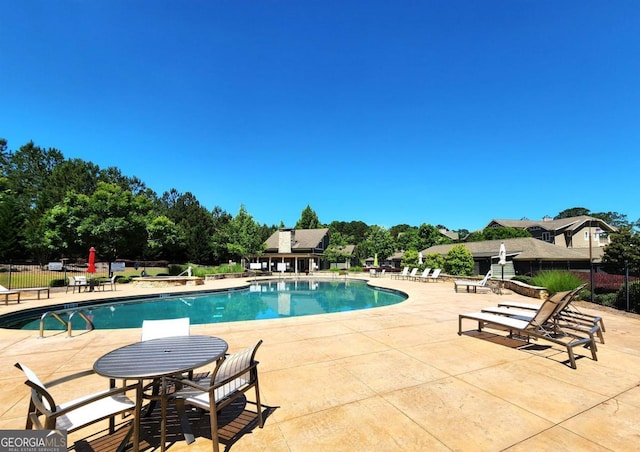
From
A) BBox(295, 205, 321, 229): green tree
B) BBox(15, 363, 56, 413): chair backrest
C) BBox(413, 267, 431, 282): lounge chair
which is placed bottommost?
BBox(413, 267, 431, 282): lounge chair

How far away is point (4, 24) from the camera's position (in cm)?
1122

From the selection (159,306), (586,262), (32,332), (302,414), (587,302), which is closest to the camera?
(302,414)

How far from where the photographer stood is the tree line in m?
23.8

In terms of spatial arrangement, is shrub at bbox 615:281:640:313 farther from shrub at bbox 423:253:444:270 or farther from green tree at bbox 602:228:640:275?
shrub at bbox 423:253:444:270

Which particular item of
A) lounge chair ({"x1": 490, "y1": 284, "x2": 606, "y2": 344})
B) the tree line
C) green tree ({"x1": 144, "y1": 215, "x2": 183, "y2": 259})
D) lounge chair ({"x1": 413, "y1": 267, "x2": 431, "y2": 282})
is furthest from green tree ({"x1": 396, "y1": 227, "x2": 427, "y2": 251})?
lounge chair ({"x1": 490, "y1": 284, "x2": 606, "y2": 344})

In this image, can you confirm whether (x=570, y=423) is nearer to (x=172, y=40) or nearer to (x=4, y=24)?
(x=172, y=40)

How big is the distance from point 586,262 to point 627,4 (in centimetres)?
2220

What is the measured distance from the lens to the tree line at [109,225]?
23.8 m

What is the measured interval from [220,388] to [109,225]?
2629cm

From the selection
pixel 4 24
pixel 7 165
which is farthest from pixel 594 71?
pixel 7 165

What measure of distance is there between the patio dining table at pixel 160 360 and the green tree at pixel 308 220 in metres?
53.3

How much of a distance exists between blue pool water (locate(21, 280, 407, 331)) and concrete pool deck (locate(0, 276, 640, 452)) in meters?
4.20

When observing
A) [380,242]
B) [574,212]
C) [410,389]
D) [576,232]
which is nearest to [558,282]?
[410,389]

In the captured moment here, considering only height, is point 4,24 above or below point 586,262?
above
